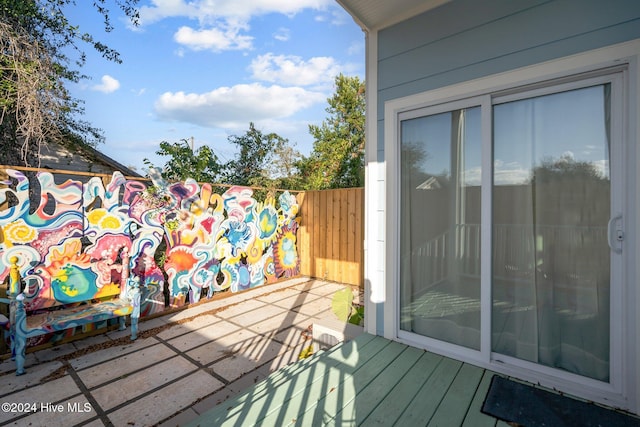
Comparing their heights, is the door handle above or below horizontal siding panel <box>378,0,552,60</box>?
below

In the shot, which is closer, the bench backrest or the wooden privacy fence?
the bench backrest

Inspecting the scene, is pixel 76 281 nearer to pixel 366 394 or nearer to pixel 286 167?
pixel 366 394

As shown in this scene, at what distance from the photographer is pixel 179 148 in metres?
4.03

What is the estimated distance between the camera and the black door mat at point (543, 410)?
1.35 metres

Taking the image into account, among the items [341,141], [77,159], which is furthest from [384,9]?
[341,141]

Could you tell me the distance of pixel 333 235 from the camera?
5336mm

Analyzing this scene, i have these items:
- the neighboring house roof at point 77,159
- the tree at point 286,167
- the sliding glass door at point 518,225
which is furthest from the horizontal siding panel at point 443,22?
the neighboring house roof at point 77,159

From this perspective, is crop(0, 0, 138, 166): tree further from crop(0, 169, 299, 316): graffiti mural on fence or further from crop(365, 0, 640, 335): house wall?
crop(365, 0, 640, 335): house wall

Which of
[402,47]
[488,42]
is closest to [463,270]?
[488,42]

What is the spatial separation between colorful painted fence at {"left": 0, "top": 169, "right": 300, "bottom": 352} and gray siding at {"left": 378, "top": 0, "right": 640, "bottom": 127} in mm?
2783

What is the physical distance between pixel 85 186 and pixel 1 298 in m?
1.13

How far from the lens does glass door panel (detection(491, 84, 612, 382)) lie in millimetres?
1510

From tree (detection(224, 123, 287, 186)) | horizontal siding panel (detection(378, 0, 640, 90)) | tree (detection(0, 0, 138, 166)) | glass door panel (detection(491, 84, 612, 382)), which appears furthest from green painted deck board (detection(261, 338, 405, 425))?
tree (detection(224, 123, 287, 186))

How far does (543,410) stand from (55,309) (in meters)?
4.05
